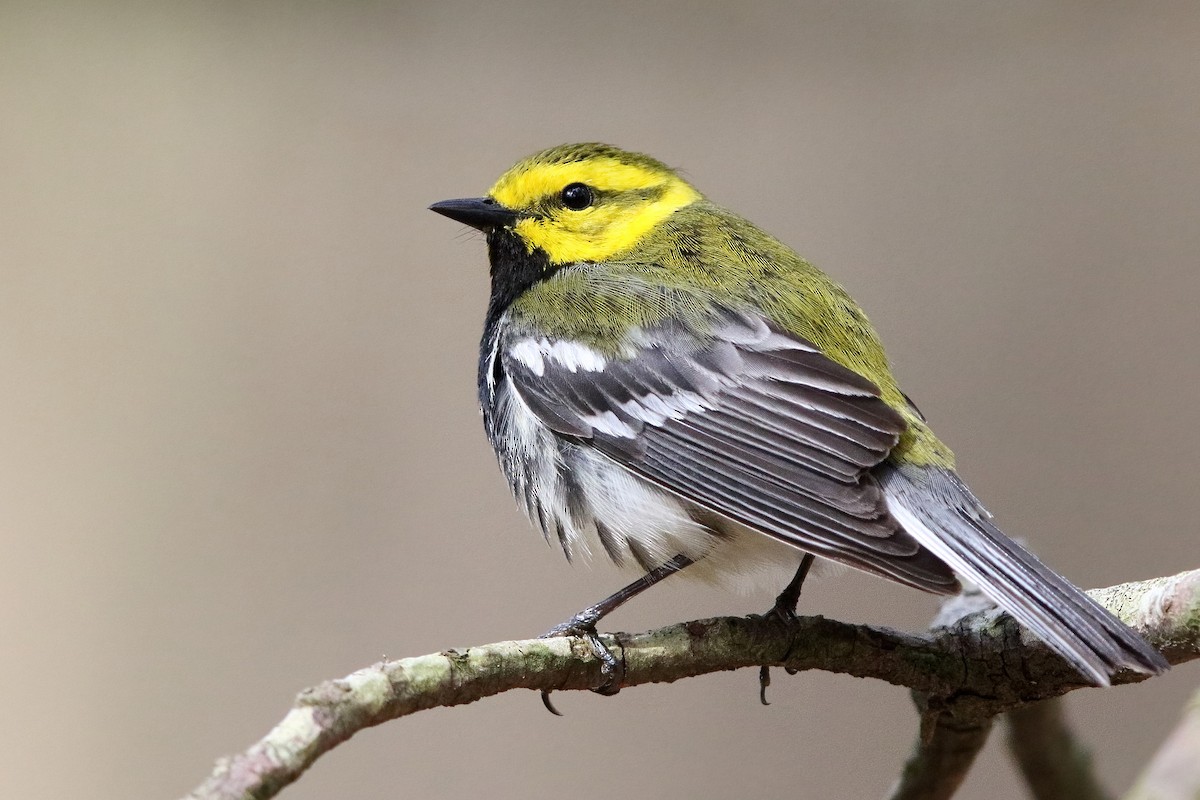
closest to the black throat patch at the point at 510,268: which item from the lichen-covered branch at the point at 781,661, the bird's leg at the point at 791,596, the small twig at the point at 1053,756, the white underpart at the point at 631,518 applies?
the white underpart at the point at 631,518

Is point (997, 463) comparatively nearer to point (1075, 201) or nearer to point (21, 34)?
point (1075, 201)

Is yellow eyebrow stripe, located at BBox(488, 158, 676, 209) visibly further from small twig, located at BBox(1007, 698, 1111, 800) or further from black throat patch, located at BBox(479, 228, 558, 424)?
small twig, located at BBox(1007, 698, 1111, 800)

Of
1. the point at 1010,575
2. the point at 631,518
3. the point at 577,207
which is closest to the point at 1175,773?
the point at 1010,575

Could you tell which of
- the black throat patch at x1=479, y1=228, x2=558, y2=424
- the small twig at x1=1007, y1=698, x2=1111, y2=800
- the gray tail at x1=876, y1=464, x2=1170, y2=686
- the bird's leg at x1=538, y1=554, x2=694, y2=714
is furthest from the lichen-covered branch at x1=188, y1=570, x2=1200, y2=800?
the black throat patch at x1=479, y1=228, x2=558, y2=424

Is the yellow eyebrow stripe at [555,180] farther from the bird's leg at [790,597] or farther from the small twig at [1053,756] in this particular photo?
the small twig at [1053,756]

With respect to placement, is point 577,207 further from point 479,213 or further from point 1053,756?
point 1053,756

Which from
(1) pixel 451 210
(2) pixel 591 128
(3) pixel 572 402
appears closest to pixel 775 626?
(3) pixel 572 402

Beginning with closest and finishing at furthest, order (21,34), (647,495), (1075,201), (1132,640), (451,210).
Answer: (1132,640) < (647,495) < (451,210) < (1075,201) < (21,34)
